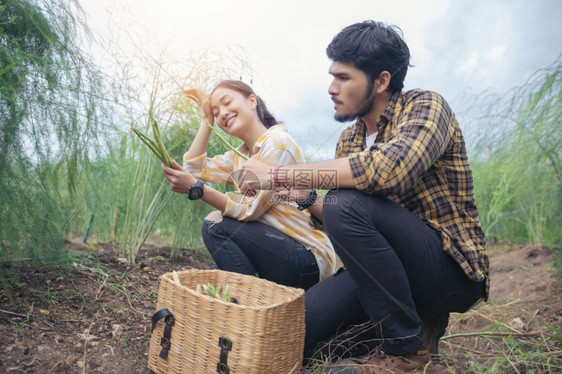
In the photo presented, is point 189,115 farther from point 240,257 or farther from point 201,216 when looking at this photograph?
point 240,257

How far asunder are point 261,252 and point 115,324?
610 mm

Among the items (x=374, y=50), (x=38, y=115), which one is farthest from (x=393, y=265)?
(x=38, y=115)

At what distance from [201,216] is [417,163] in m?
1.70

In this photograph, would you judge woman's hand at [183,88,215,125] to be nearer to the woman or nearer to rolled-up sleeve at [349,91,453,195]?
the woman

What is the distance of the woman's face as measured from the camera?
1.88 metres

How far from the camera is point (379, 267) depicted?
1.33 metres

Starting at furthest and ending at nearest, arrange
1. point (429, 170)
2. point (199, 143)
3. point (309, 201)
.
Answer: point (199, 143) < point (309, 201) < point (429, 170)

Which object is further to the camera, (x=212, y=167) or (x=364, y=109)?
(x=212, y=167)

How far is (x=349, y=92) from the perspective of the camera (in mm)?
1569

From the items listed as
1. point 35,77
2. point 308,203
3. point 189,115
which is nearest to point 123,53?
point 189,115

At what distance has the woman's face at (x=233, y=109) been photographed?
1876mm

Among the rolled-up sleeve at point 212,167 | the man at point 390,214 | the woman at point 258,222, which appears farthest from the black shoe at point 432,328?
the rolled-up sleeve at point 212,167

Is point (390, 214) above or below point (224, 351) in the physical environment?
above

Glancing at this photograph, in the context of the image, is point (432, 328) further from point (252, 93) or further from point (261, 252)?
point (252, 93)
